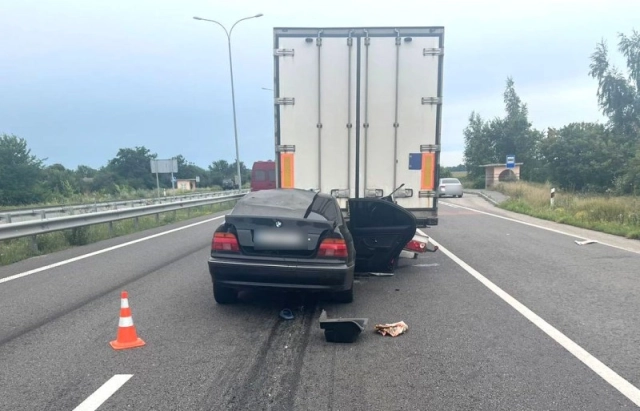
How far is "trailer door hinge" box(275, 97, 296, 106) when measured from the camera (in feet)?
30.2

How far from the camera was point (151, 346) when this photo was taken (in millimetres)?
5184

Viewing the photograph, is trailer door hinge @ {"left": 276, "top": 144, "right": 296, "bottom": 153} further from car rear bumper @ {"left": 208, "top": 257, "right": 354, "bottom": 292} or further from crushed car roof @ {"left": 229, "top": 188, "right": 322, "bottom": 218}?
car rear bumper @ {"left": 208, "top": 257, "right": 354, "bottom": 292}

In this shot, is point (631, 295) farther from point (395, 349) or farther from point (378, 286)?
point (395, 349)

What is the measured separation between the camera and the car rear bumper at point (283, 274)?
6066mm

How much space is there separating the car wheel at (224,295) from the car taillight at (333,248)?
1.26 metres

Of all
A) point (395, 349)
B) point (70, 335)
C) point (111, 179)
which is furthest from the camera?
point (111, 179)

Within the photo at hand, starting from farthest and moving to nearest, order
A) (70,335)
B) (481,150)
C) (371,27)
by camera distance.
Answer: (481,150)
(371,27)
(70,335)

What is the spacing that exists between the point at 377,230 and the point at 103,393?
5.08m

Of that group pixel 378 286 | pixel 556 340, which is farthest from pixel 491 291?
pixel 556 340

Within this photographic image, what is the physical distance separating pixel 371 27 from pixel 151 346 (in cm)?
628

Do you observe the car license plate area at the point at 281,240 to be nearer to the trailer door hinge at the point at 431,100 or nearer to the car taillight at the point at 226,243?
the car taillight at the point at 226,243

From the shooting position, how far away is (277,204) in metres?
6.66

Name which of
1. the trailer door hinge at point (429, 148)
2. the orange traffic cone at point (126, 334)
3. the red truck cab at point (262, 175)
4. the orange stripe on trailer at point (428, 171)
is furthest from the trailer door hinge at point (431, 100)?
the red truck cab at point (262, 175)

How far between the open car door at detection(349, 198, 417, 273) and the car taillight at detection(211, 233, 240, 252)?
8.59 ft
